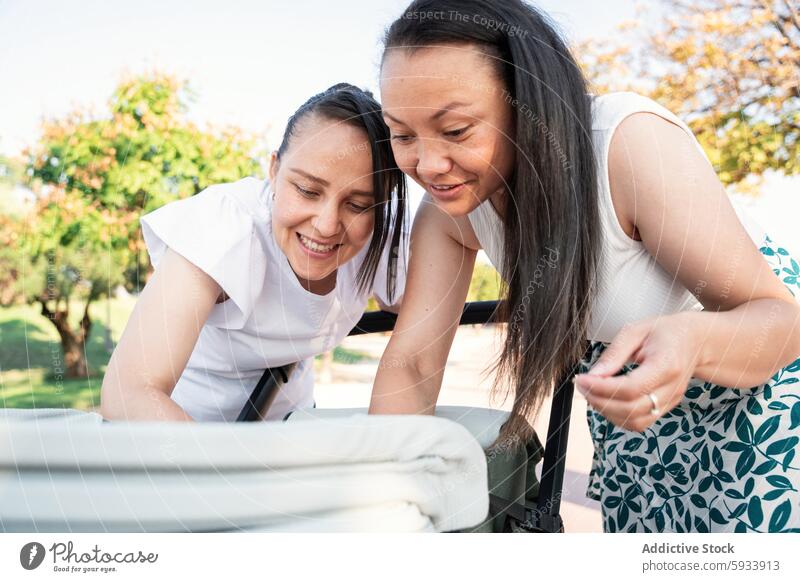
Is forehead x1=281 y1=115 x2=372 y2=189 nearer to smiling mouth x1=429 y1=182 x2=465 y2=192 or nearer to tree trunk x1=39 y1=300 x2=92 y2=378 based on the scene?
smiling mouth x1=429 y1=182 x2=465 y2=192

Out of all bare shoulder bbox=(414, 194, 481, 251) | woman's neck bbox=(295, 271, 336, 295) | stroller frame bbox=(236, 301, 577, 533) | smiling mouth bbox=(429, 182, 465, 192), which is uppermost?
smiling mouth bbox=(429, 182, 465, 192)

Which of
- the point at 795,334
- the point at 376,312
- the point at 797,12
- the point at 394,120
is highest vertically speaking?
the point at 797,12

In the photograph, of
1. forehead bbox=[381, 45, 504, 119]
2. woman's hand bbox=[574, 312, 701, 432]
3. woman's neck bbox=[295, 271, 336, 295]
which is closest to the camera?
woman's hand bbox=[574, 312, 701, 432]

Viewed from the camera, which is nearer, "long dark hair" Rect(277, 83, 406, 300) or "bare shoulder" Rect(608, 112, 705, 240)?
"bare shoulder" Rect(608, 112, 705, 240)

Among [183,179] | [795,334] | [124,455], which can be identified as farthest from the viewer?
[183,179]

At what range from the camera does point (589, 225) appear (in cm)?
63

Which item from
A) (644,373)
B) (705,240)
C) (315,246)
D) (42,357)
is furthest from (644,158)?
(42,357)

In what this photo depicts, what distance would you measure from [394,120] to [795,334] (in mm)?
366

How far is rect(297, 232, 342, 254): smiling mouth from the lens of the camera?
2.42 feet

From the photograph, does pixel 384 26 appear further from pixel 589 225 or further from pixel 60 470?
pixel 60 470

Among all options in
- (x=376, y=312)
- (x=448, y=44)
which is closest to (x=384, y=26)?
(x=448, y=44)

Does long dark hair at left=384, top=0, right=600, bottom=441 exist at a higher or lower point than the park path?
higher

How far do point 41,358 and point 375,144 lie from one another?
0.37 m

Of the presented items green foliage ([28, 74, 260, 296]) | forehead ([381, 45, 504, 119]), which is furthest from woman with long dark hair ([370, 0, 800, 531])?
green foliage ([28, 74, 260, 296])
